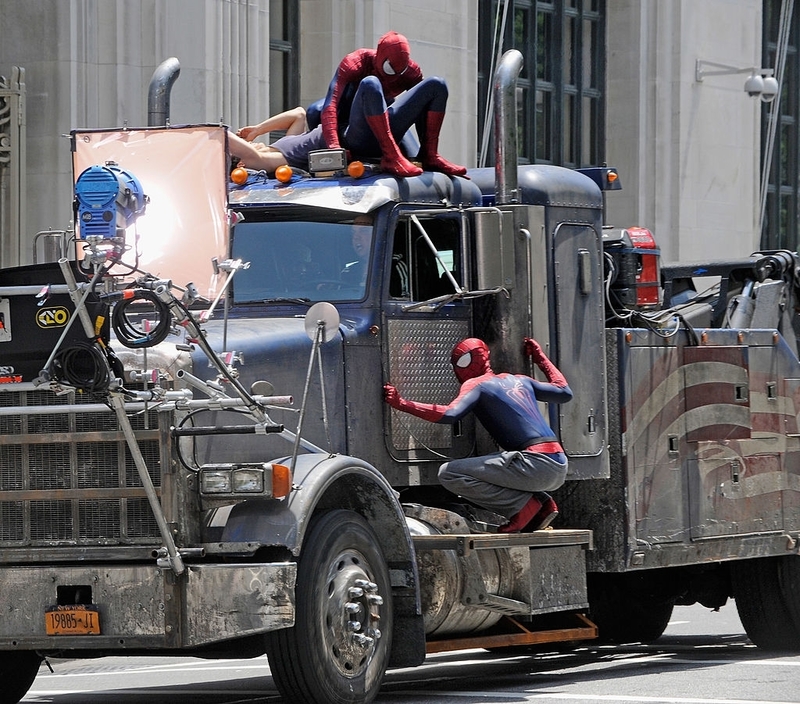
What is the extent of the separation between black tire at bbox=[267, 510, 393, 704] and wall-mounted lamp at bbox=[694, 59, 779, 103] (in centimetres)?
2096

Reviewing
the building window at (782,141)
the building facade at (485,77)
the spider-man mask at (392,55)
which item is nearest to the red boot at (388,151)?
the spider-man mask at (392,55)

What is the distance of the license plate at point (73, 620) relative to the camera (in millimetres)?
8812

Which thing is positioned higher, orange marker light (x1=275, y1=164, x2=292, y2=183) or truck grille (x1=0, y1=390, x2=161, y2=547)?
orange marker light (x1=275, y1=164, x2=292, y2=183)

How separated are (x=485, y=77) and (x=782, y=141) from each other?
8450mm

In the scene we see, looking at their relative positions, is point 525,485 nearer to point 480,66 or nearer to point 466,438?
point 466,438

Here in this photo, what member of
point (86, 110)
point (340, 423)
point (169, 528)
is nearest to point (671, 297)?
point (340, 423)

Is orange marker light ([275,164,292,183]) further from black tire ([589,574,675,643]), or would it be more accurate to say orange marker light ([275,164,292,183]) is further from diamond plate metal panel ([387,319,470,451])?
black tire ([589,574,675,643])

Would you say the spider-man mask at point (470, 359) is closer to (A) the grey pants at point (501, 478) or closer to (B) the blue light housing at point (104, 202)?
(A) the grey pants at point (501, 478)

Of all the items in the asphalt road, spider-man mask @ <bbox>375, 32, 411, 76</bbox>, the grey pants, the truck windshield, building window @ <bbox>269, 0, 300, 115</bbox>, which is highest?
building window @ <bbox>269, 0, 300, 115</bbox>

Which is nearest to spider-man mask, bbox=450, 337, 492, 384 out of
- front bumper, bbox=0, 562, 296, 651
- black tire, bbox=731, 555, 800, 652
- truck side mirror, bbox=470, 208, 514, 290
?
truck side mirror, bbox=470, 208, 514, 290

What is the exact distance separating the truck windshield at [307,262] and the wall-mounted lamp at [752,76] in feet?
65.0

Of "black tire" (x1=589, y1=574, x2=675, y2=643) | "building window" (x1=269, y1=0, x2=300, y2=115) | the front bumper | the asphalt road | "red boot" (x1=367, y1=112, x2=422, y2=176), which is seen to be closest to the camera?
the front bumper

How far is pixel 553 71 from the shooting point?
29.2 metres

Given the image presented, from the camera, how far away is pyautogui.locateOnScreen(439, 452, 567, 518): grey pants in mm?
10758
